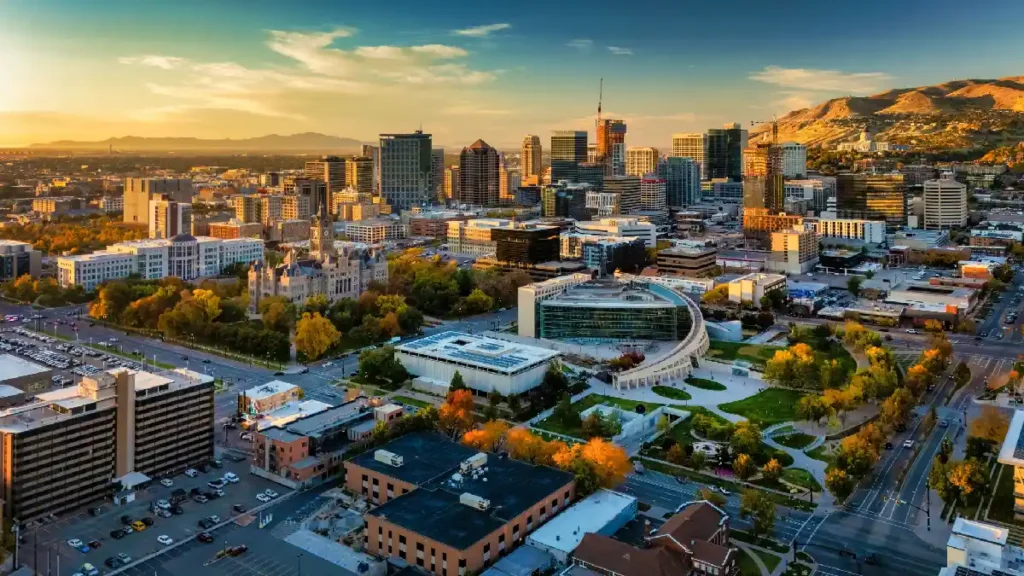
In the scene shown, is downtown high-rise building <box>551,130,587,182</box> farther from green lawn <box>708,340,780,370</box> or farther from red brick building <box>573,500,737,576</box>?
red brick building <box>573,500,737,576</box>

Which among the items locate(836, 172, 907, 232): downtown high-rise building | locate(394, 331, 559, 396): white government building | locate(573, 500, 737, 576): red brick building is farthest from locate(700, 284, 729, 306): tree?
locate(836, 172, 907, 232): downtown high-rise building

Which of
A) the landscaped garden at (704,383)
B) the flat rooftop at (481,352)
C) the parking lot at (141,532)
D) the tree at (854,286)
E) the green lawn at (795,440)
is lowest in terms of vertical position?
the parking lot at (141,532)

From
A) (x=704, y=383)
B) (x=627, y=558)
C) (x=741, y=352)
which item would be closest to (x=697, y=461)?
(x=627, y=558)

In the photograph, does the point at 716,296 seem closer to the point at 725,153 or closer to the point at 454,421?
the point at 454,421

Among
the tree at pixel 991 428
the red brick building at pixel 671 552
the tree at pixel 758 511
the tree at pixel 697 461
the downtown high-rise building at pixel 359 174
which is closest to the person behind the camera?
the red brick building at pixel 671 552

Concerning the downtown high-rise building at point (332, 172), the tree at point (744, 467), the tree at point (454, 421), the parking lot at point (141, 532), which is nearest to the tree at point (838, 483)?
the tree at point (744, 467)

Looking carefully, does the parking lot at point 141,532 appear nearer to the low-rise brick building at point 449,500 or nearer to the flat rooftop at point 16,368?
the low-rise brick building at point 449,500

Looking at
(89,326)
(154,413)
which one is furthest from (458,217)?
(154,413)
